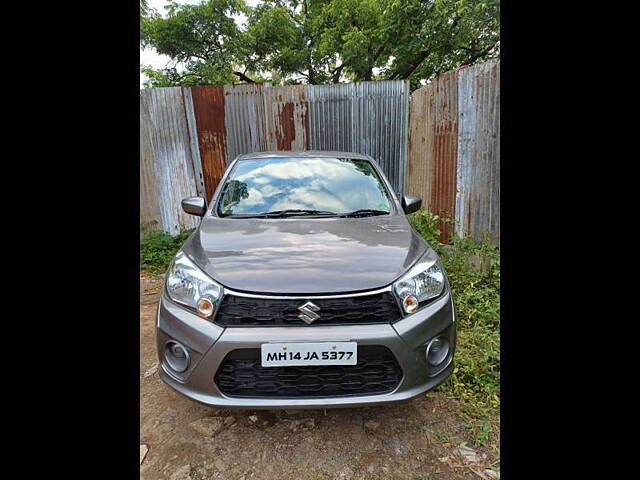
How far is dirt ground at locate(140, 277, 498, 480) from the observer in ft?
5.77

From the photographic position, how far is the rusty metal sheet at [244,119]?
5.66 meters

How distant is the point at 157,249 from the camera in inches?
210

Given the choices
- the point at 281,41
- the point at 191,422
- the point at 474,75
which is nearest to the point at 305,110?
the point at 474,75

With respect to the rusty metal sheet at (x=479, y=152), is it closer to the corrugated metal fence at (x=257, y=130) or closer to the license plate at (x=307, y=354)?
the corrugated metal fence at (x=257, y=130)

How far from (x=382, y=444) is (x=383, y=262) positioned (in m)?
1.01

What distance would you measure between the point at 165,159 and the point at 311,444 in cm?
525

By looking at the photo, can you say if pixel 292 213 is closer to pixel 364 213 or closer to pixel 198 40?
pixel 364 213

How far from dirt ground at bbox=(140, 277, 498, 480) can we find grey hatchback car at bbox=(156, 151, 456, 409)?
33 cm

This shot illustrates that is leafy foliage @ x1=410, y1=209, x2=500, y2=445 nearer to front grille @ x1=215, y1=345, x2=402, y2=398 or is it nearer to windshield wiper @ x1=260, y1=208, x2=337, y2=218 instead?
front grille @ x1=215, y1=345, x2=402, y2=398

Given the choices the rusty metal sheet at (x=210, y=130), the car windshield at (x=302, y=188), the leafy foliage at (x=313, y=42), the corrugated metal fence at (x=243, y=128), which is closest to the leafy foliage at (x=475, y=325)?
the car windshield at (x=302, y=188)

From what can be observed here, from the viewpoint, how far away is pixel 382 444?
1.91m

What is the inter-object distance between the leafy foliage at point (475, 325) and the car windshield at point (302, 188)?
1.27 m

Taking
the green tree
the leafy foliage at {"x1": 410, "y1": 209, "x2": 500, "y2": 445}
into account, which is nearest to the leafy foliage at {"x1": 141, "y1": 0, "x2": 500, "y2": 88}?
the green tree
